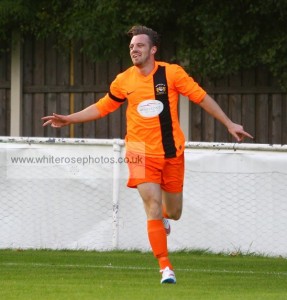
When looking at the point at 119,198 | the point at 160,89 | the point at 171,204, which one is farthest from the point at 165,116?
the point at 119,198

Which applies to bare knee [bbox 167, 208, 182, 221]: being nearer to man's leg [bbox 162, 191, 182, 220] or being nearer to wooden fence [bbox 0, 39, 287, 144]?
man's leg [bbox 162, 191, 182, 220]

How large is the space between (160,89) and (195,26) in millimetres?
8405

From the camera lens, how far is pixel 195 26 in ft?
59.7

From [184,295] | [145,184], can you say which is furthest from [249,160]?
[184,295]

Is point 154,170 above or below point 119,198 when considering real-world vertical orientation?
above

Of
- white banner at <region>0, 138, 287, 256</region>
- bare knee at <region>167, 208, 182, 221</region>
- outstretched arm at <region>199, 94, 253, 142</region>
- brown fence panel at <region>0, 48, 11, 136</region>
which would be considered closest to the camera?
outstretched arm at <region>199, 94, 253, 142</region>

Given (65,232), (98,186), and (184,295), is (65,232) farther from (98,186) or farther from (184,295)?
Result: (184,295)

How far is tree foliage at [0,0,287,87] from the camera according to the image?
17531 millimetres

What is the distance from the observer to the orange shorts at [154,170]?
9867 millimetres

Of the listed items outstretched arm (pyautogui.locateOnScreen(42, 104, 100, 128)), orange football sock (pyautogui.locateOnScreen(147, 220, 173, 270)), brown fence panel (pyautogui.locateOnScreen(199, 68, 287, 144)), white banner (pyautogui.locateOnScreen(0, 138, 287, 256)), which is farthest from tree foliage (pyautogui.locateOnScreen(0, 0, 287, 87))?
orange football sock (pyautogui.locateOnScreen(147, 220, 173, 270))

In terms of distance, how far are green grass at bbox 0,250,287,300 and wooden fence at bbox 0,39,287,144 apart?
20.2 feet

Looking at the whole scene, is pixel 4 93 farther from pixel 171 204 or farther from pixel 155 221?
pixel 155 221

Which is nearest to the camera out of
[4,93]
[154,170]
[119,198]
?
[154,170]

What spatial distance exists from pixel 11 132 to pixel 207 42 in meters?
4.77
